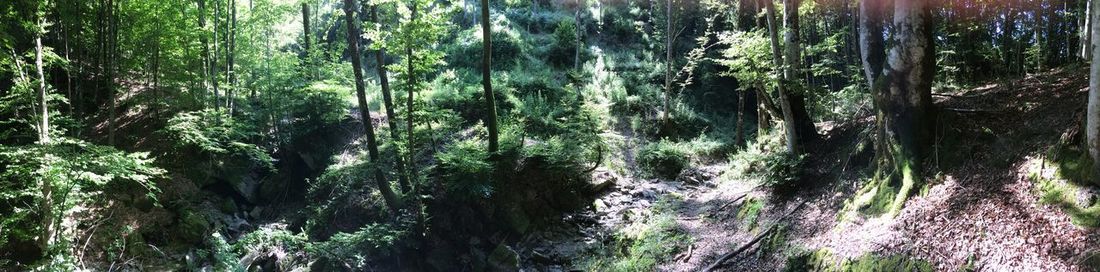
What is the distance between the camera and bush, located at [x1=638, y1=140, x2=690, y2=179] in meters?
14.9

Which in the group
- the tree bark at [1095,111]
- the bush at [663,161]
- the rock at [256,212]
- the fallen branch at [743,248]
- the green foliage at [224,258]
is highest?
the tree bark at [1095,111]

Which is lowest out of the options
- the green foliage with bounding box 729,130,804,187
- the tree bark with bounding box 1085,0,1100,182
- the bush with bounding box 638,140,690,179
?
the bush with bounding box 638,140,690,179

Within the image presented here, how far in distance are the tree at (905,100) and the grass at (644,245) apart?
3217mm

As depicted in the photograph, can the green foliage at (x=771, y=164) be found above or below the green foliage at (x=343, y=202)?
above

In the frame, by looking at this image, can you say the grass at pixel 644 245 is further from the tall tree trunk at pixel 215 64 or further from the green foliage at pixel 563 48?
the green foliage at pixel 563 48

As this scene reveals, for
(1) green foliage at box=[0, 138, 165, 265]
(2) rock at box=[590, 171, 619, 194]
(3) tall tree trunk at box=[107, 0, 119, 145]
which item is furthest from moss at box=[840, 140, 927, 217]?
(3) tall tree trunk at box=[107, 0, 119, 145]

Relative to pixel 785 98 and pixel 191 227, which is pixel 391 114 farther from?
pixel 785 98

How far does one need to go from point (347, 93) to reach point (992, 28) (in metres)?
17.0

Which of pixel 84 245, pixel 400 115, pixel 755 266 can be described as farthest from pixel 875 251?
pixel 84 245

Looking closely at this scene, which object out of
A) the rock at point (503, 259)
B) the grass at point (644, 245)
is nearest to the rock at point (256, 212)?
the rock at point (503, 259)

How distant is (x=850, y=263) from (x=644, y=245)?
397 centimetres

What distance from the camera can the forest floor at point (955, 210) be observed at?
14.7 feet

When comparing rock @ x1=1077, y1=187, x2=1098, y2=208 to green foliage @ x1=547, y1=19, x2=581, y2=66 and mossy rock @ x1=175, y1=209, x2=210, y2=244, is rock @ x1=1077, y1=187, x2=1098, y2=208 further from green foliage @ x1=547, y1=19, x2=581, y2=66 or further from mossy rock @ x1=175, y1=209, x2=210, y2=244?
green foliage @ x1=547, y1=19, x2=581, y2=66

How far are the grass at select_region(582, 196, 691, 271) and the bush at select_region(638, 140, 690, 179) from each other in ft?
12.1
